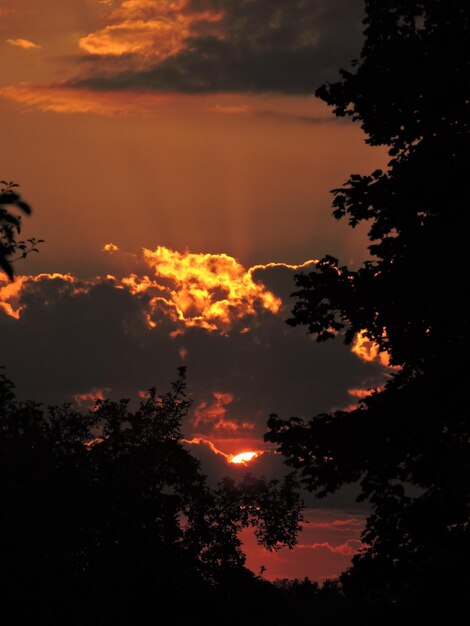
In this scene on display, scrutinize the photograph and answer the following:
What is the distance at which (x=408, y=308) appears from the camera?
67.5 ft

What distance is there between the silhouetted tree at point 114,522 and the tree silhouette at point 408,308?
11.4m

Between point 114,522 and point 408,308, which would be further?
point 114,522

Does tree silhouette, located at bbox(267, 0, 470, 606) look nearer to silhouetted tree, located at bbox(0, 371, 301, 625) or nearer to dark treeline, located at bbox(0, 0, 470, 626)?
dark treeline, located at bbox(0, 0, 470, 626)

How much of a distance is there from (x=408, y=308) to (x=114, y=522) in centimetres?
1451

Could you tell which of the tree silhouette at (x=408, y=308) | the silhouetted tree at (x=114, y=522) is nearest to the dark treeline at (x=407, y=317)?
the tree silhouette at (x=408, y=308)

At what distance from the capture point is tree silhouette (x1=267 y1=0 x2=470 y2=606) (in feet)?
65.0

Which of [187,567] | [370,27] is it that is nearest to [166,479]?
[187,567]

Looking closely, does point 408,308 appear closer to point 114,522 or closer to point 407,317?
point 407,317

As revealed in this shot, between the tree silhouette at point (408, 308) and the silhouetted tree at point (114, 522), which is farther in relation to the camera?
the silhouetted tree at point (114, 522)

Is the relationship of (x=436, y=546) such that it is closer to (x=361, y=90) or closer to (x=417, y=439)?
(x=417, y=439)

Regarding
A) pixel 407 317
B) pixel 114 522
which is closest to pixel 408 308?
pixel 407 317

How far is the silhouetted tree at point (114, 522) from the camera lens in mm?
28891

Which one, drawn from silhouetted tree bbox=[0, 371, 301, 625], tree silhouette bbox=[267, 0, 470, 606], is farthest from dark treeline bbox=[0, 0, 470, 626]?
silhouetted tree bbox=[0, 371, 301, 625]

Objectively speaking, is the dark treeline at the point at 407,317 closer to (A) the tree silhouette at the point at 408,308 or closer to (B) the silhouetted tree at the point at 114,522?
(A) the tree silhouette at the point at 408,308
